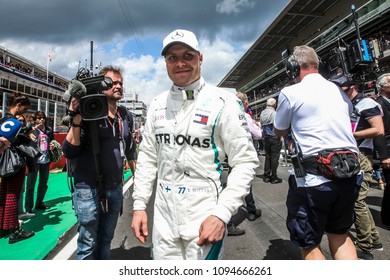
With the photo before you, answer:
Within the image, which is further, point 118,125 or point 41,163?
point 41,163

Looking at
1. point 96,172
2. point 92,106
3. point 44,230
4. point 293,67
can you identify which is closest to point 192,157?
point 92,106

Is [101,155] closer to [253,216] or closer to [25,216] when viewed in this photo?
[253,216]

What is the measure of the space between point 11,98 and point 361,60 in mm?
4262

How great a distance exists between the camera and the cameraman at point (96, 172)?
2.13m

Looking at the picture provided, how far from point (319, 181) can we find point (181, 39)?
→ 131 centimetres

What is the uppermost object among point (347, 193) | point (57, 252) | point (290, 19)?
point (290, 19)

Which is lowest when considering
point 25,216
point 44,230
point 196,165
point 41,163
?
point 44,230

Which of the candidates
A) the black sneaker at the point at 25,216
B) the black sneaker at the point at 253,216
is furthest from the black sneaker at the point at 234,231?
the black sneaker at the point at 25,216

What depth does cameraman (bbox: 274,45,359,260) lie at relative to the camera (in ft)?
6.12

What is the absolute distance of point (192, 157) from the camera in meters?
1.47

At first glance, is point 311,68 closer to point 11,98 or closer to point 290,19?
point 11,98
